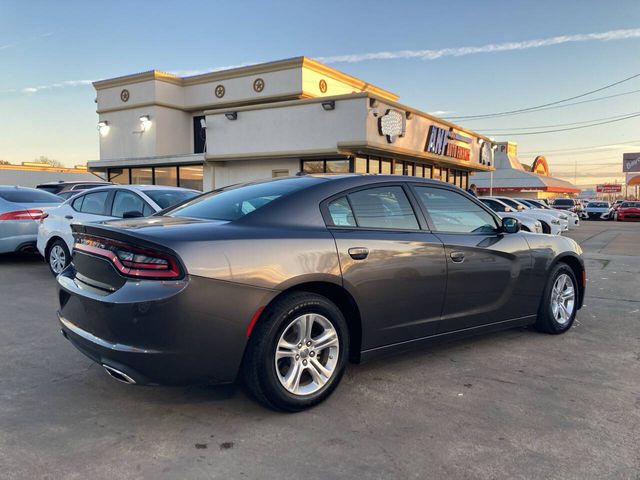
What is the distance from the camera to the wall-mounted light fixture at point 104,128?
26.6 metres

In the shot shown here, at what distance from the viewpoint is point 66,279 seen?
11.8ft

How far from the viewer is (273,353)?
315 cm

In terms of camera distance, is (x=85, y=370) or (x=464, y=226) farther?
(x=464, y=226)

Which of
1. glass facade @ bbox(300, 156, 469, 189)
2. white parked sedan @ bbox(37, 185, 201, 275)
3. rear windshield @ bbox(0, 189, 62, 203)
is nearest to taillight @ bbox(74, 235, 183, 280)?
white parked sedan @ bbox(37, 185, 201, 275)

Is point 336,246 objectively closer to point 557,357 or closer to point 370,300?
point 370,300

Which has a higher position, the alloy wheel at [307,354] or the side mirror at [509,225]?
the side mirror at [509,225]

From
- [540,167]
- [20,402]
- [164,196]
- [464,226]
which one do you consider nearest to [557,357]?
[464,226]

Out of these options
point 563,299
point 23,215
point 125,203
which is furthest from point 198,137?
point 563,299

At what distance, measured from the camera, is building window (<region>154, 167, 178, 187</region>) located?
72.2 feet

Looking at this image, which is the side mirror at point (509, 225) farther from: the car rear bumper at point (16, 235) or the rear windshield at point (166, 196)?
the car rear bumper at point (16, 235)

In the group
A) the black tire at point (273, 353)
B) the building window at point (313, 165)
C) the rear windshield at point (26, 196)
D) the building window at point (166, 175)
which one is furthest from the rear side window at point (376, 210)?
the building window at point (166, 175)

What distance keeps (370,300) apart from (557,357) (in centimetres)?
202

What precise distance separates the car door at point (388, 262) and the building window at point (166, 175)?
19255mm

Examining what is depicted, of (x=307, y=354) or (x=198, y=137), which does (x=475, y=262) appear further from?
(x=198, y=137)
